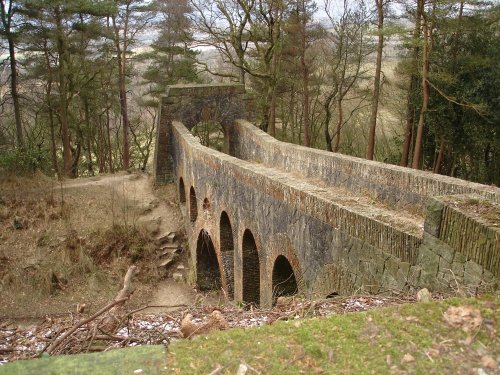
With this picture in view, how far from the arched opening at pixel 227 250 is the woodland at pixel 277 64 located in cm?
791

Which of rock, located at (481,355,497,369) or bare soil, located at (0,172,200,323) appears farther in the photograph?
bare soil, located at (0,172,200,323)

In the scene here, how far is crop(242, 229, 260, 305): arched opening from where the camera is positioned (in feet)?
33.6

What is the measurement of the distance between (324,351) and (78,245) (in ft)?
42.6

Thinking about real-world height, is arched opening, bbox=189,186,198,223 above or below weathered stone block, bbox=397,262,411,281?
below

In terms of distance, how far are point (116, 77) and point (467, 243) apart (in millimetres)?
24258

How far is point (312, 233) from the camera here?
648 centimetres

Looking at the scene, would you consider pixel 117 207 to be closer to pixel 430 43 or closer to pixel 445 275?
pixel 430 43

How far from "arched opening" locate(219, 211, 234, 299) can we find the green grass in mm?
8411

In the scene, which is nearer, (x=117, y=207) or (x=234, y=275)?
(x=234, y=275)

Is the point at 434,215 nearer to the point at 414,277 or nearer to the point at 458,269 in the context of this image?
the point at 458,269

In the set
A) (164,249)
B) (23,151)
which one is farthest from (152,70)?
(164,249)

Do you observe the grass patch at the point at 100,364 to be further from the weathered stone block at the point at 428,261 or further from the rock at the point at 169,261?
the rock at the point at 169,261

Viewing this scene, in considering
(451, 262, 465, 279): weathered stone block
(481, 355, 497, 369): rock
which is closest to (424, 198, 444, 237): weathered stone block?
(451, 262, 465, 279): weathered stone block

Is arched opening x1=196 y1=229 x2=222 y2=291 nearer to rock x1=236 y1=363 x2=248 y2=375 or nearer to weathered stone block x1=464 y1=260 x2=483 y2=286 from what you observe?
weathered stone block x1=464 y1=260 x2=483 y2=286
